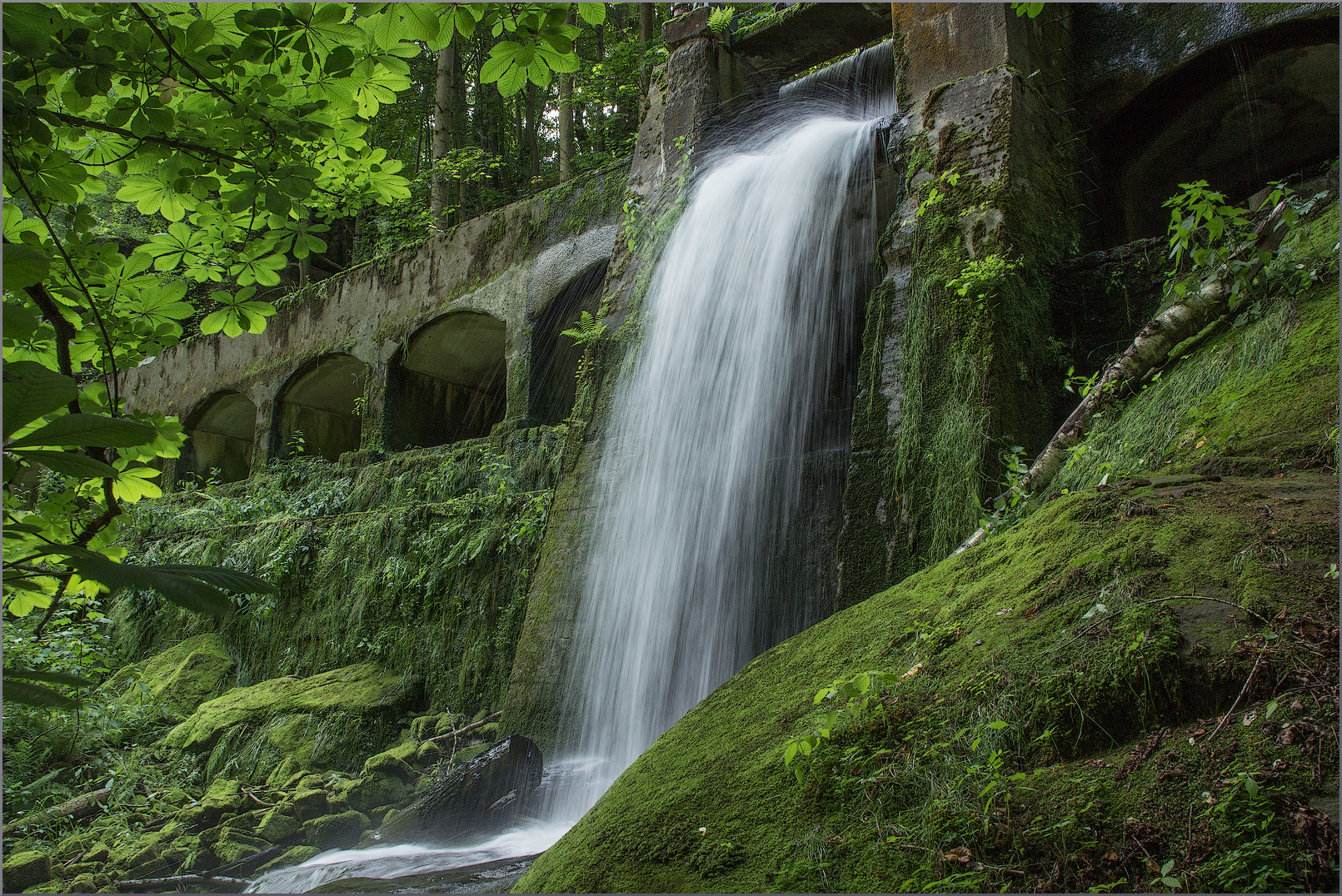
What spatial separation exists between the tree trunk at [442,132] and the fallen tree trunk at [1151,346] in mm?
11543

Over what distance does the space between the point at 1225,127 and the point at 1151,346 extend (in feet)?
15.0

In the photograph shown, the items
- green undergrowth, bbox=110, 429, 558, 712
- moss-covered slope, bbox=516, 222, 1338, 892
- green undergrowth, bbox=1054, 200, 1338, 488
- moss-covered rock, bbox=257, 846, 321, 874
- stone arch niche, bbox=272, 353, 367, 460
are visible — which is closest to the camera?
moss-covered slope, bbox=516, 222, 1338, 892

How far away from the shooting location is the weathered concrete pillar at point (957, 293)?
4.46 m

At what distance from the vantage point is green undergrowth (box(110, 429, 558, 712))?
6703 millimetres

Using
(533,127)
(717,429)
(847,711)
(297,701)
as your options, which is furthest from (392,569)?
(533,127)

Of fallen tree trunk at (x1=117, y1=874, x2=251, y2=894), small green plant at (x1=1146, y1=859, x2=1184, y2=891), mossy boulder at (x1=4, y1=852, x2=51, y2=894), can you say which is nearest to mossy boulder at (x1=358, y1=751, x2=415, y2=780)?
fallen tree trunk at (x1=117, y1=874, x2=251, y2=894)

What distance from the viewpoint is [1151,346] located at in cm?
373

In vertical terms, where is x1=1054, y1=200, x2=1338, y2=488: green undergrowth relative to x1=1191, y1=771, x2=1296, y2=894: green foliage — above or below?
above

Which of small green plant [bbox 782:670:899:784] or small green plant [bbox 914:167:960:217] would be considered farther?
small green plant [bbox 914:167:960:217]

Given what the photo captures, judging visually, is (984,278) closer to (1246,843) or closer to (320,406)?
(1246,843)

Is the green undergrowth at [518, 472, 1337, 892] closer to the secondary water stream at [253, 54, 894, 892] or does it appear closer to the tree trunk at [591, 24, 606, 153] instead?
the secondary water stream at [253, 54, 894, 892]

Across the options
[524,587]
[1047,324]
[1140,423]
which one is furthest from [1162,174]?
[524,587]

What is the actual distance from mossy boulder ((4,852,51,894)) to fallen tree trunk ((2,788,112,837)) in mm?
1208

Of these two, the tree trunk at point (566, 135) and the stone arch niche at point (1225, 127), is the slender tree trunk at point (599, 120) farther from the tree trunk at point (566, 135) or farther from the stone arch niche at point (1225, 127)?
the stone arch niche at point (1225, 127)
